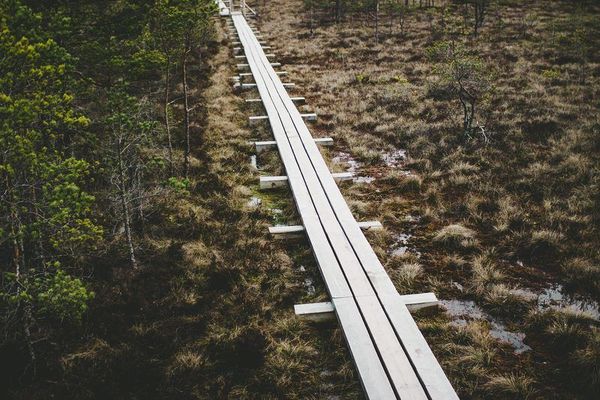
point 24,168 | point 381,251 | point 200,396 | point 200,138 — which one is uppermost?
point 24,168

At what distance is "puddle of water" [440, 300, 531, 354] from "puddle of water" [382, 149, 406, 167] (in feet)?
15.9

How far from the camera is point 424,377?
14.3ft

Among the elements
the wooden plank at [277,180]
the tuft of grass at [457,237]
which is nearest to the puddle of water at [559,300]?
the tuft of grass at [457,237]

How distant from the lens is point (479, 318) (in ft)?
17.9

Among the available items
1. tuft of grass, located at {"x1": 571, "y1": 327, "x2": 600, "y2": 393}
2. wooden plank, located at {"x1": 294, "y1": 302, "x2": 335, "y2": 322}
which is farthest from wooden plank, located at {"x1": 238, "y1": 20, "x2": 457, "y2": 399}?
tuft of grass, located at {"x1": 571, "y1": 327, "x2": 600, "y2": 393}

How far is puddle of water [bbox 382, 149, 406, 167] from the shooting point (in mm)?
10109

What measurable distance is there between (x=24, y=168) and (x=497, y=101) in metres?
13.4

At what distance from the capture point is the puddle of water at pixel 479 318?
5082mm

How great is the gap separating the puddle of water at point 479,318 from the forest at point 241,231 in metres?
0.02

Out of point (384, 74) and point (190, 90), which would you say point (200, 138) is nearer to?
point (190, 90)

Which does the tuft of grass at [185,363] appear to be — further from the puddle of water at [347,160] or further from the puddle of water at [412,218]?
the puddle of water at [347,160]

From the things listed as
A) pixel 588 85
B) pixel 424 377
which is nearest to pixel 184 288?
pixel 424 377

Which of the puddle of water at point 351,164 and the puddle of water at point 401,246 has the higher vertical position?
the puddle of water at point 351,164

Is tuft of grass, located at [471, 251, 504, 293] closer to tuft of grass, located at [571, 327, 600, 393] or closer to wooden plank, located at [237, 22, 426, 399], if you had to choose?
tuft of grass, located at [571, 327, 600, 393]
